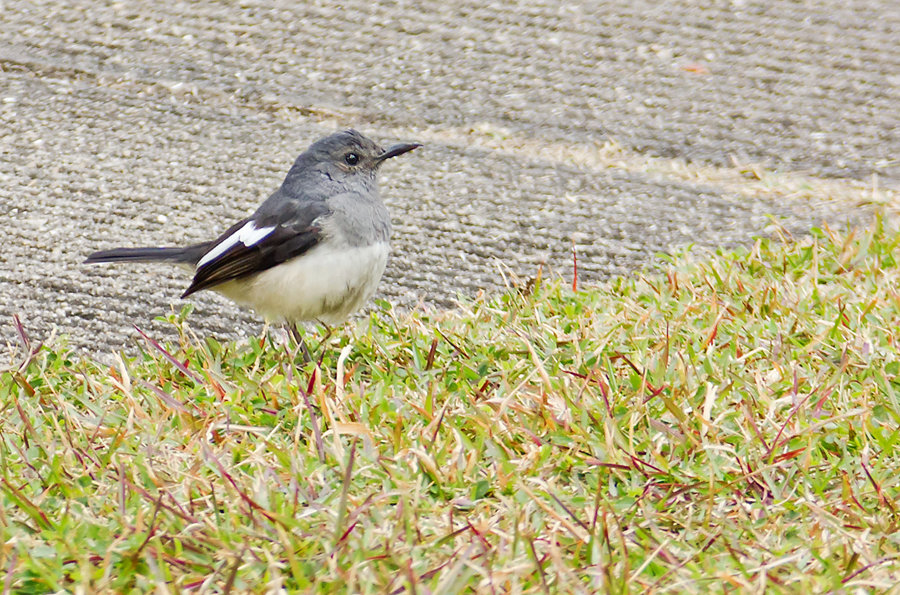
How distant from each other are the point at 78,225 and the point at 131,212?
0.22m

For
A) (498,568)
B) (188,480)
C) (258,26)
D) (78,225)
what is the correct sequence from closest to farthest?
(498,568) < (188,480) < (78,225) < (258,26)

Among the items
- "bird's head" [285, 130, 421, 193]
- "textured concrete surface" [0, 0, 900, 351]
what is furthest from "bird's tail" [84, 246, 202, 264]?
"bird's head" [285, 130, 421, 193]

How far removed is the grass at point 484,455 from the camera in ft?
8.05

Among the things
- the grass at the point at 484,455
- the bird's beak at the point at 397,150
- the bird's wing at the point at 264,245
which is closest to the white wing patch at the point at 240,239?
the bird's wing at the point at 264,245

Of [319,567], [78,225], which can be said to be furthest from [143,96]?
[319,567]

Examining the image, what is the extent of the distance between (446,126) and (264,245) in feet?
5.45

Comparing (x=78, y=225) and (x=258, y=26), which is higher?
(x=258, y=26)

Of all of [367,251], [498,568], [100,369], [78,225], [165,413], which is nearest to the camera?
[498,568]

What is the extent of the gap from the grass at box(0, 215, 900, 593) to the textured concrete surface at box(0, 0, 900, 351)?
57 centimetres

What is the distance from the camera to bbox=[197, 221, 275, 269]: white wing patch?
386cm

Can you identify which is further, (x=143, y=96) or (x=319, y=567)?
(x=143, y=96)

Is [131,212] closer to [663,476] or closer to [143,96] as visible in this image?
[143,96]

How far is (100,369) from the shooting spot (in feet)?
11.8

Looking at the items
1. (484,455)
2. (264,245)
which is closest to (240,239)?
(264,245)
